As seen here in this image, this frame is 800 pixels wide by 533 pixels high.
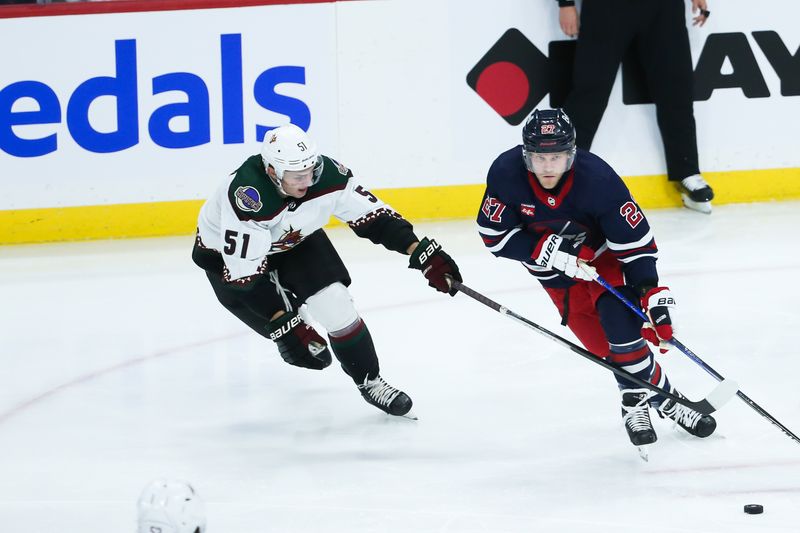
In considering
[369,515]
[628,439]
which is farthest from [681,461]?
[369,515]

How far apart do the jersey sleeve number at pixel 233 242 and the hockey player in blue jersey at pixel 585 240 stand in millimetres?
703

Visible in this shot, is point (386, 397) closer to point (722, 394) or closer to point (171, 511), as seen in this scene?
point (722, 394)

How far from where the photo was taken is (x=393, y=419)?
4215mm

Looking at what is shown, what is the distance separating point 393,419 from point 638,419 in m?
0.85

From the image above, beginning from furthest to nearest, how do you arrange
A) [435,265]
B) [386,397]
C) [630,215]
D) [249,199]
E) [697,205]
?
[697,205] → [386,397] → [435,265] → [249,199] → [630,215]

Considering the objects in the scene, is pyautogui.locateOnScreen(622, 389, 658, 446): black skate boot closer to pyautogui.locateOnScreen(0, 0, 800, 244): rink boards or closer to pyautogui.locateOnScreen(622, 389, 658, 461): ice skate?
pyautogui.locateOnScreen(622, 389, 658, 461): ice skate

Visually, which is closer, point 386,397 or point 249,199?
point 249,199

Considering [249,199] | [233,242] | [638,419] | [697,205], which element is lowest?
[697,205]

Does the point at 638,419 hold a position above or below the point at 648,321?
below

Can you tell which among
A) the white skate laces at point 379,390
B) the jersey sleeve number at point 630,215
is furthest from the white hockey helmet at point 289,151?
the jersey sleeve number at point 630,215

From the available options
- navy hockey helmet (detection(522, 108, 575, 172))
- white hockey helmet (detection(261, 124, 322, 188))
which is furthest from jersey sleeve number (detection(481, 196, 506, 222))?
white hockey helmet (detection(261, 124, 322, 188))

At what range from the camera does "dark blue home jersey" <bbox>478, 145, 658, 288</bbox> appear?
3.64m

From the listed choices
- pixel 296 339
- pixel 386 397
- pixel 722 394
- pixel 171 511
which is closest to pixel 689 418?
pixel 722 394

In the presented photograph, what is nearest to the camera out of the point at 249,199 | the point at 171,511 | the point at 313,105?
the point at 171,511
